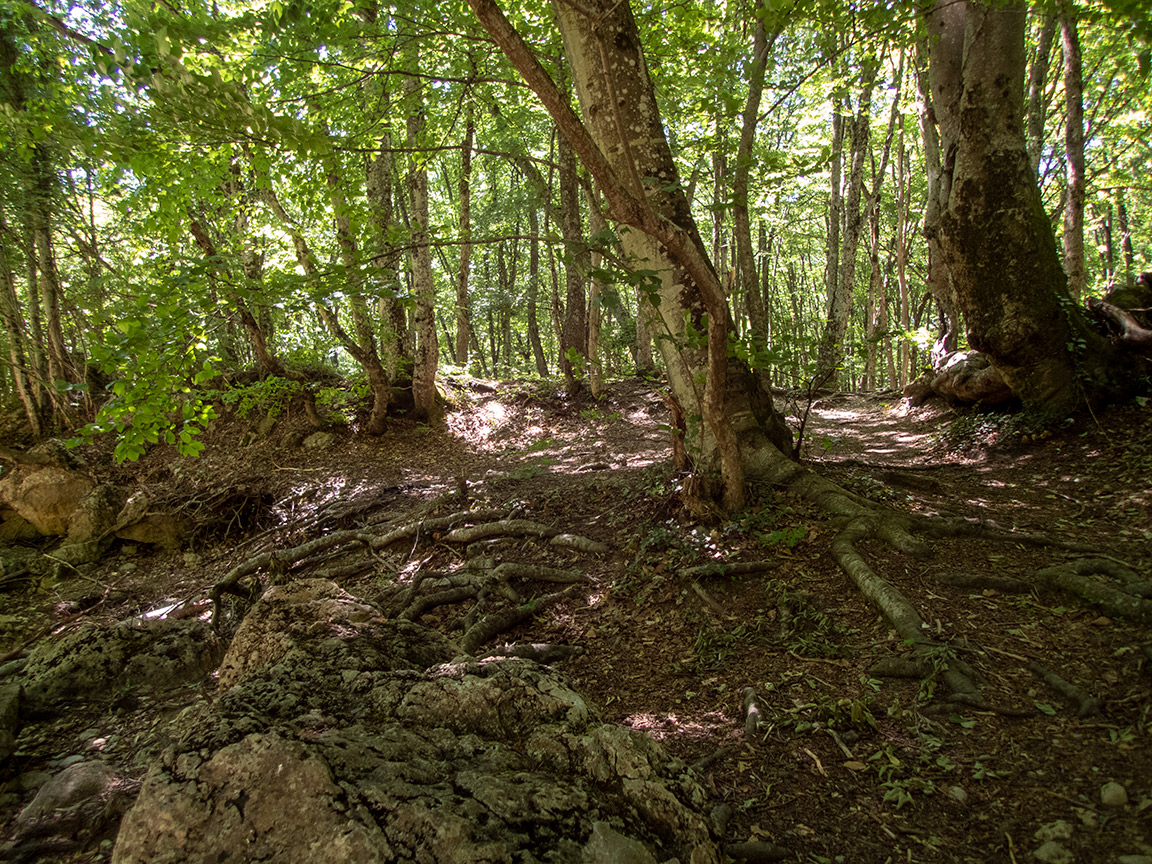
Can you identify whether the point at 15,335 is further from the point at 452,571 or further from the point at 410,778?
the point at 410,778

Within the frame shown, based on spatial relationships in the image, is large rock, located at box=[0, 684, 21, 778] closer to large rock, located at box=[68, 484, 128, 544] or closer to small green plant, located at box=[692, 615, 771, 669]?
small green plant, located at box=[692, 615, 771, 669]

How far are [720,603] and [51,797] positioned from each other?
13.1ft

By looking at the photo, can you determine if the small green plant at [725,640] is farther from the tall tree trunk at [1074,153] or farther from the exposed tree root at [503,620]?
the tall tree trunk at [1074,153]

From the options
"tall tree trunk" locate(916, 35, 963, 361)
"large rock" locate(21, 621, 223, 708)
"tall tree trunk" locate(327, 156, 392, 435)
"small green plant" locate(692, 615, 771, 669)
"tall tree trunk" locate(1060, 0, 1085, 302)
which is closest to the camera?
"small green plant" locate(692, 615, 771, 669)

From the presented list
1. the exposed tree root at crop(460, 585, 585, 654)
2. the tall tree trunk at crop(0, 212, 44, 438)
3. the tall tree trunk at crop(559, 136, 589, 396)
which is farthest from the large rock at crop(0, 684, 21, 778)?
the tall tree trunk at crop(559, 136, 589, 396)

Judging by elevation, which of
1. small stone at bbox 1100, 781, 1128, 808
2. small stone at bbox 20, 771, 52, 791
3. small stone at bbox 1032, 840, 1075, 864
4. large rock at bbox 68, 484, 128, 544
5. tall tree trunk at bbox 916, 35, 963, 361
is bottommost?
small stone at bbox 20, 771, 52, 791

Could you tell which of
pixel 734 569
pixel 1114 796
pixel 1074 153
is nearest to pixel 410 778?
pixel 1114 796

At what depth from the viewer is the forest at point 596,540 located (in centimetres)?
207

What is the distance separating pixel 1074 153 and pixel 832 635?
35.2 feet

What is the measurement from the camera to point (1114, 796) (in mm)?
2031

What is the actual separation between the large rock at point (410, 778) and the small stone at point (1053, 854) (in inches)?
43.1

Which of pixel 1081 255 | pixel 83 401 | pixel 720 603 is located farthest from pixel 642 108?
pixel 83 401

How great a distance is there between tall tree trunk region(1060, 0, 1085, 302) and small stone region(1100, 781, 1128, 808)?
983 cm

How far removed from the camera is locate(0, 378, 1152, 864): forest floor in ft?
7.27
